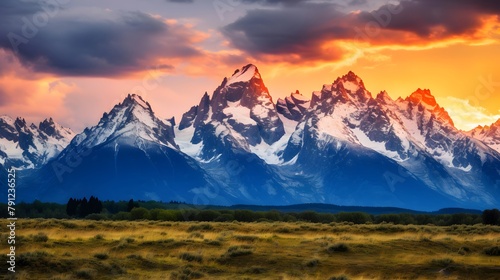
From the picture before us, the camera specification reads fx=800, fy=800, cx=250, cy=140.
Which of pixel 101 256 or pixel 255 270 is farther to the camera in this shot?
pixel 101 256

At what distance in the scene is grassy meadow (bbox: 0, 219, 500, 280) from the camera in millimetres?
41438

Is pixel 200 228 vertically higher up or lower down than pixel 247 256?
higher up

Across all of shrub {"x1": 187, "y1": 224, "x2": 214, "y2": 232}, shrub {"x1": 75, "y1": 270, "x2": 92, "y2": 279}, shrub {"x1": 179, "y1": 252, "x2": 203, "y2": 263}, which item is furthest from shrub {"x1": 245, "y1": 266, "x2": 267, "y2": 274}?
shrub {"x1": 187, "y1": 224, "x2": 214, "y2": 232}

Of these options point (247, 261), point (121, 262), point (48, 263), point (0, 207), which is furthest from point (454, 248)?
point (0, 207)

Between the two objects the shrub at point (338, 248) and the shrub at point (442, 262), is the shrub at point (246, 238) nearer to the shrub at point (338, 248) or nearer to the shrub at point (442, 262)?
the shrub at point (338, 248)

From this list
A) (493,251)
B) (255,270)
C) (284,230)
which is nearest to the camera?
(255,270)

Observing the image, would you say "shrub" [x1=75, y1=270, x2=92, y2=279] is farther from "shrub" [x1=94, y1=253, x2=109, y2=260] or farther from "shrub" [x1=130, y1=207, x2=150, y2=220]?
"shrub" [x1=130, y1=207, x2=150, y2=220]

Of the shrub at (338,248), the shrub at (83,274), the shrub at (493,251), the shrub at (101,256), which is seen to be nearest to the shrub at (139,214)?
the shrub at (338,248)

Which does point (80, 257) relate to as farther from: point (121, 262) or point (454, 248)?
point (454, 248)

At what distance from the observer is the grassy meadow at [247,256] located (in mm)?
41438

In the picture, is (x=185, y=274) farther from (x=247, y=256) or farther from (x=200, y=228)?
(x=200, y=228)

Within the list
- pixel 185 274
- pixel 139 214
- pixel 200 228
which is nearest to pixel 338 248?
pixel 185 274

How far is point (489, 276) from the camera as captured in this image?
43.3 meters

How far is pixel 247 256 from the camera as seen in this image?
4716 centimetres
